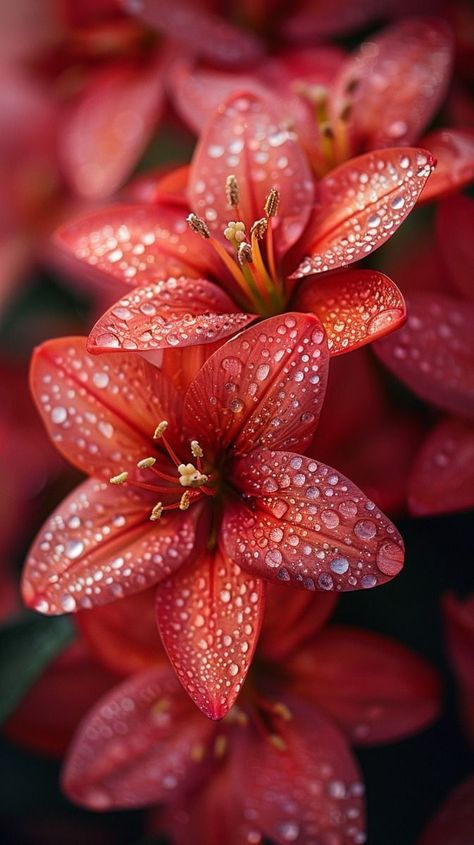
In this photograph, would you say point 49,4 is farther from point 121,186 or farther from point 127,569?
→ point 127,569

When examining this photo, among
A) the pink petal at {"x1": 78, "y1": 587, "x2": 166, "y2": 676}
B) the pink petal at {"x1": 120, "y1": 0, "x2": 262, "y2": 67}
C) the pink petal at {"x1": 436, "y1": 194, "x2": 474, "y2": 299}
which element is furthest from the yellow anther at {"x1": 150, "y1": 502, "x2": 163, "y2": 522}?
the pink petal at {"x1": 120, "y1": 0, "x2": 262, "y2": 67}

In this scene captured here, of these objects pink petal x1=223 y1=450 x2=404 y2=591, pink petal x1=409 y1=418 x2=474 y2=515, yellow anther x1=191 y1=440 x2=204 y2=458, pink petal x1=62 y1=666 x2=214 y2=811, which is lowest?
pink petal x1=62 y1=666 x2=214 y2=811

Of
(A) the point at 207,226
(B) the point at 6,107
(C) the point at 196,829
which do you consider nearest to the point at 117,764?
(C) the point at 196,829

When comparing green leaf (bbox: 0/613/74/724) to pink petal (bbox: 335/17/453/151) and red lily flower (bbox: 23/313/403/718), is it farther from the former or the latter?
pink petal (bbox: 335/17/453/151)

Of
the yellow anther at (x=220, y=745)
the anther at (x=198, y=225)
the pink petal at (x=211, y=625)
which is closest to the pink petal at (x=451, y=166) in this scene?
the anther at (x=198, y=225)

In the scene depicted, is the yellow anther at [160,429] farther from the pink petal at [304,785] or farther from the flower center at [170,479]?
the pink petal at [304,785]

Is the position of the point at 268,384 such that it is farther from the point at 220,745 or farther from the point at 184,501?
the point at 220,745
